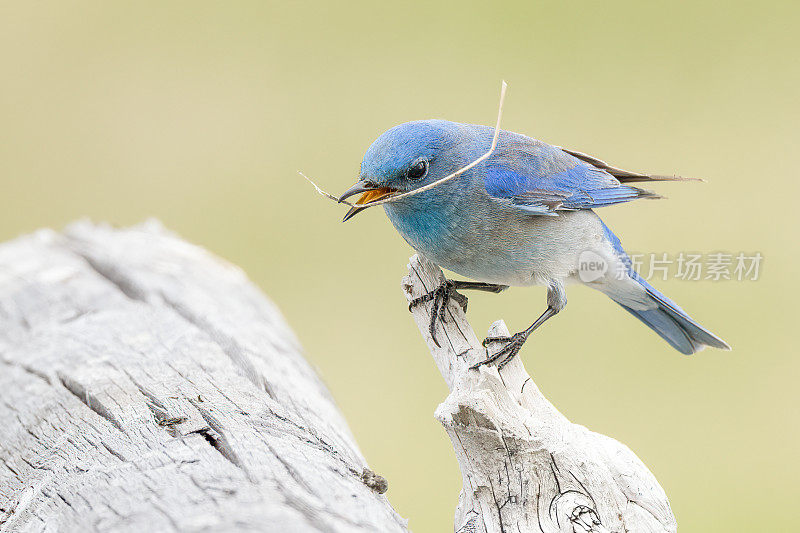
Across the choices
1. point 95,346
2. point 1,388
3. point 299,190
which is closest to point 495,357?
point 95,346

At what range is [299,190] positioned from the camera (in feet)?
25.0

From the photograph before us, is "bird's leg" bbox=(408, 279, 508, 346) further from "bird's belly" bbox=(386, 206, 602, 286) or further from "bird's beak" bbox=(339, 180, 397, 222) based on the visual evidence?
"bird's beak" bbox=(339, 180, 397, 222)

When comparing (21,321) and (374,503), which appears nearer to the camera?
(374,503)

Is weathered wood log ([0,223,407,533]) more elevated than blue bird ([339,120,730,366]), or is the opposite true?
blue bird ([339,120,730,366])

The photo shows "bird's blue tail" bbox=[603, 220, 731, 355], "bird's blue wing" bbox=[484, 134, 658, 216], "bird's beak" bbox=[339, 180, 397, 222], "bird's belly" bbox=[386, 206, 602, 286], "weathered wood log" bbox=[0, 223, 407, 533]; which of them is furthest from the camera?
"bird's blue tail" bbox=[603, 220, 731, 355]

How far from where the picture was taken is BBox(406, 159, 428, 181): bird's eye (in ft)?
9.51

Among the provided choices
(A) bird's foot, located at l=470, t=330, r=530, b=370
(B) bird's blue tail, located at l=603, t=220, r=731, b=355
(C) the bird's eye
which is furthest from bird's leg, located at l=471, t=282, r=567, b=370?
(C) the bird's eye

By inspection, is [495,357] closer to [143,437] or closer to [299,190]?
[143,437]

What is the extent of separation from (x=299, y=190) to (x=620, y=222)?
9.55 feet

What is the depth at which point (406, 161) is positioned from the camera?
286 centimetres

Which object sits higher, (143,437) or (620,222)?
(620,222)

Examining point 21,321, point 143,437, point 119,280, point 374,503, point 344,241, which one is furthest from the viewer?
point 344,241

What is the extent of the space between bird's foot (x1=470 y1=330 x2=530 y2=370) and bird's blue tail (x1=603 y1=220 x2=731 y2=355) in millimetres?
893

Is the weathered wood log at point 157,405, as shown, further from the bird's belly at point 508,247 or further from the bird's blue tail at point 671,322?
the bird's blue tail at point 671,322
